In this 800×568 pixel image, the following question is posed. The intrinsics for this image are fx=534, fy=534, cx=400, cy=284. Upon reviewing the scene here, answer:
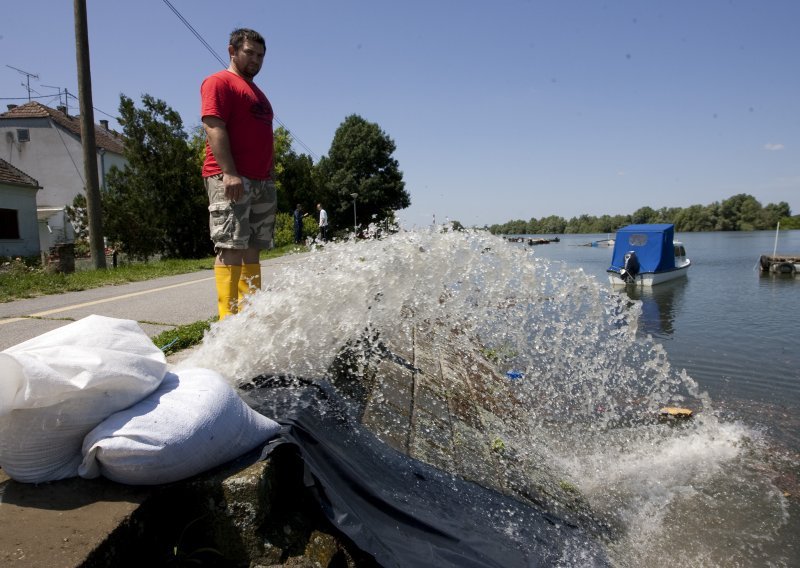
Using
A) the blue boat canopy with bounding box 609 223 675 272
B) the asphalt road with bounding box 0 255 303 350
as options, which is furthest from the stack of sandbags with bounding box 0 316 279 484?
the blue boat canopy with bounding box 609 223 675 272

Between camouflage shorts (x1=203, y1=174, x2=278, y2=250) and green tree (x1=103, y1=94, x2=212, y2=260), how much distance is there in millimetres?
18871

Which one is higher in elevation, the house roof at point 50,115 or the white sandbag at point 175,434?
the house roof at point 50,115

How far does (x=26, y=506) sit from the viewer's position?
1653mm

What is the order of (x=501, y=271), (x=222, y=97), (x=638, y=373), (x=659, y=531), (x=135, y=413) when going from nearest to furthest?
1. (x=135, y=413)
2. (x=222, y=97)
3. (x=659, y=531)
4. (x=501, y=271)
5. (x=638, y=373)

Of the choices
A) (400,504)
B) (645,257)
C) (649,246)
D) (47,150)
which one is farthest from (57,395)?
(47,150)

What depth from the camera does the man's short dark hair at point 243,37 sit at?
3.93 m

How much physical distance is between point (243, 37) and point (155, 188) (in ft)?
65.1

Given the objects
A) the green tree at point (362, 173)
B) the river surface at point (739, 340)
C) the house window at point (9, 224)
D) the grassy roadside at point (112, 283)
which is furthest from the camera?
the green tree at point (362, 173)

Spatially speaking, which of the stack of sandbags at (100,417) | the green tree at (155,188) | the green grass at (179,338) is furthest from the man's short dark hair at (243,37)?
the green tree at (155,188)

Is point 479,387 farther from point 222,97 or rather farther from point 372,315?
point 222,97

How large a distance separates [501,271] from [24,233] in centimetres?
2832

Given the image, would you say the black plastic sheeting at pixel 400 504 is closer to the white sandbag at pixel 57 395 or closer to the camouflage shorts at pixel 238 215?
the white sandbag at pixel 57 395

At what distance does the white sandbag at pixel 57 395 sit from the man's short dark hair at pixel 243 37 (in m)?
2.77

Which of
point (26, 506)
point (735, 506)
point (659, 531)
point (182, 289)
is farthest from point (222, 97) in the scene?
point (182, 289)
